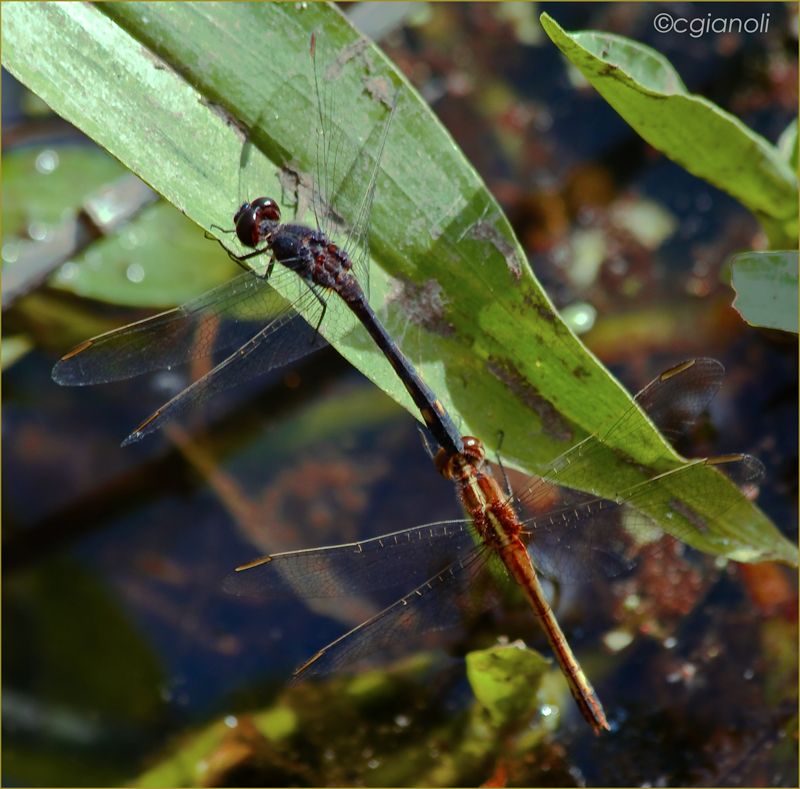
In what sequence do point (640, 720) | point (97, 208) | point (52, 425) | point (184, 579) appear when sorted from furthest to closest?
point (52, 425) < point (184, 579) < point (97, 208) < point (640, 720)

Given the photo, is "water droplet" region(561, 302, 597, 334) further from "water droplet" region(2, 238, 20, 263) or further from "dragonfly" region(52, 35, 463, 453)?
"water droplet" region(2, 238, 20, 263)

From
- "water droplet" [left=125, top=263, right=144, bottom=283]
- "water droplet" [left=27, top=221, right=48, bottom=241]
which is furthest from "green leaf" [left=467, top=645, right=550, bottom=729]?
"water droplet" [left=27, top=221, right=48, bottom=241]

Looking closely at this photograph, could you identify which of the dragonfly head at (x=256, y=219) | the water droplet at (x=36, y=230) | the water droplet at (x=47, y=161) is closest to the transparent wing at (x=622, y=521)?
the dragonfly head at (x=256, y=219)

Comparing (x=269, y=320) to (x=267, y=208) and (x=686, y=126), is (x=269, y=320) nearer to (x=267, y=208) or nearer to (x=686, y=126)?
(x=267, y=208)

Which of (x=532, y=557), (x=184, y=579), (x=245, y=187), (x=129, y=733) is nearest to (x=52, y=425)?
(x=184, y=579)

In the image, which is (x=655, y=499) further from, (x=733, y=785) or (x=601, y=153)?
(x=601, y=153)

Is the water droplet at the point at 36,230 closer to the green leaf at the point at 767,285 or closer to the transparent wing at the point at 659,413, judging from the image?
the transparent wing at the point at 659,413

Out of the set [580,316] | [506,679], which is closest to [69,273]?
[580,316]

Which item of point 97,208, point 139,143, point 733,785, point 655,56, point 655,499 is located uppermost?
point 139,143
